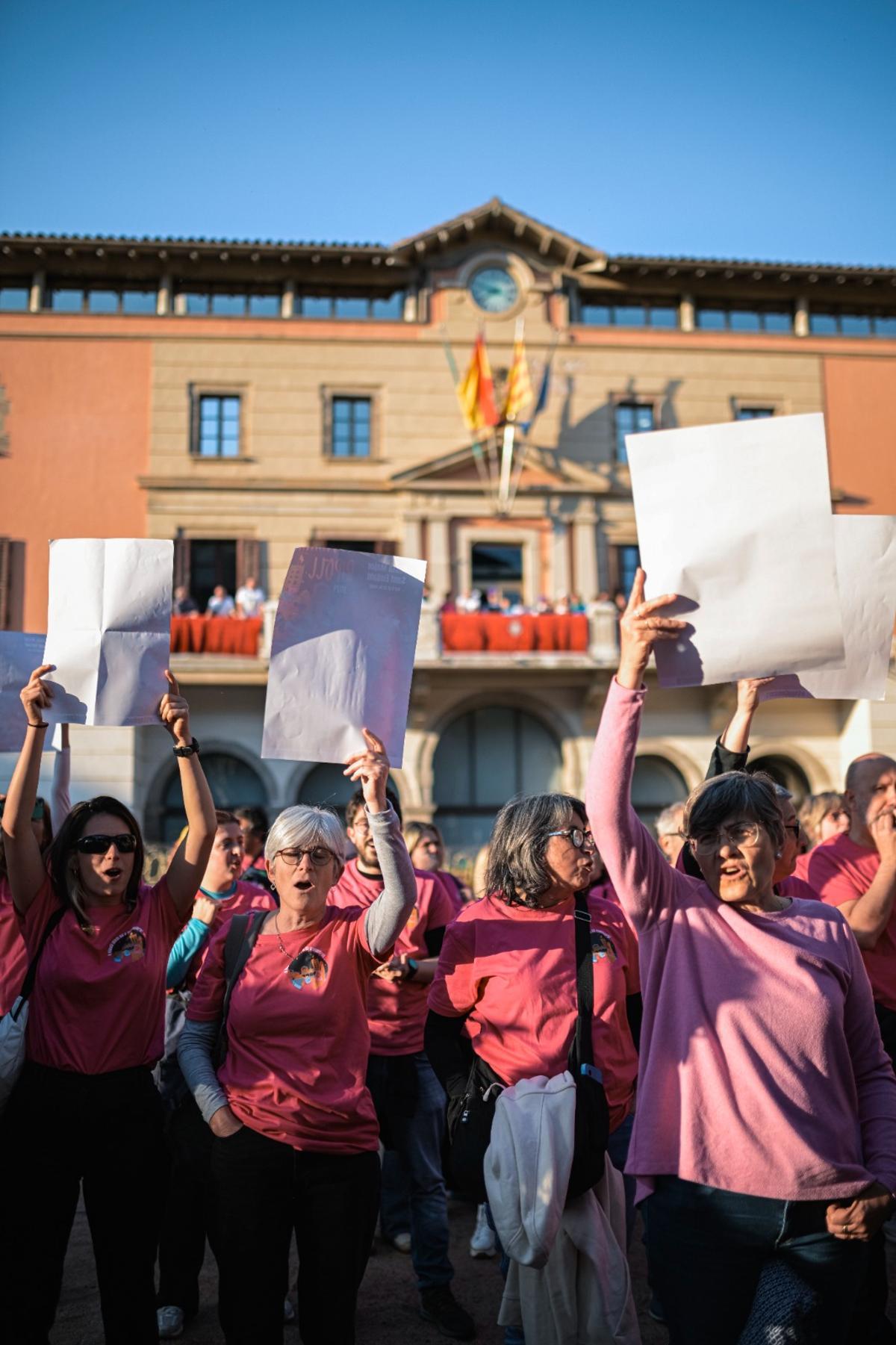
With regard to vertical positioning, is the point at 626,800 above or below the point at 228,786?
below

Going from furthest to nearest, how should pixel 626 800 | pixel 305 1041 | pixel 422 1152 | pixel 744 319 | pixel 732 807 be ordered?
pixel 744 319 < pixel 422 1152 < pixel 305 1041 < pixel 732 807 < pixel 626 800

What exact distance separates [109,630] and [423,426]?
17652 millimetres

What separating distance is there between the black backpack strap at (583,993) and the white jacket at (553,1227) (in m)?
0.08

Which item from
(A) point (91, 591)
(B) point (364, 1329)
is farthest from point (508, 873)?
(B) point (364, 1329)

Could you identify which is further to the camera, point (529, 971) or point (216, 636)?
point (216, 636)

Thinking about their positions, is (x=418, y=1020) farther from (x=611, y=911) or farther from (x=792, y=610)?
(x=792, y=610)

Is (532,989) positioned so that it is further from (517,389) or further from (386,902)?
(517,389)

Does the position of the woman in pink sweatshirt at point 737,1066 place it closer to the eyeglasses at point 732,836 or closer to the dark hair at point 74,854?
the eyeglasses at point 732,836

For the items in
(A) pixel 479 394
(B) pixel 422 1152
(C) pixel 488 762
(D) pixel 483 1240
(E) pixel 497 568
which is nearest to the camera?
(B) pixel 422 1152

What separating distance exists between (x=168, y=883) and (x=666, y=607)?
1.92m

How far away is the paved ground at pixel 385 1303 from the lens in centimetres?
414

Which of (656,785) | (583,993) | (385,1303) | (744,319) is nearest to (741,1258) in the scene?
(583,993)

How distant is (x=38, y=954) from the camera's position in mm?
3369

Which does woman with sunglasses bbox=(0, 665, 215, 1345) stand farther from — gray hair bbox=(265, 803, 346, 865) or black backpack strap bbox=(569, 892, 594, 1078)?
black backpack strap bbox=(569, 892, 594, 1078)
